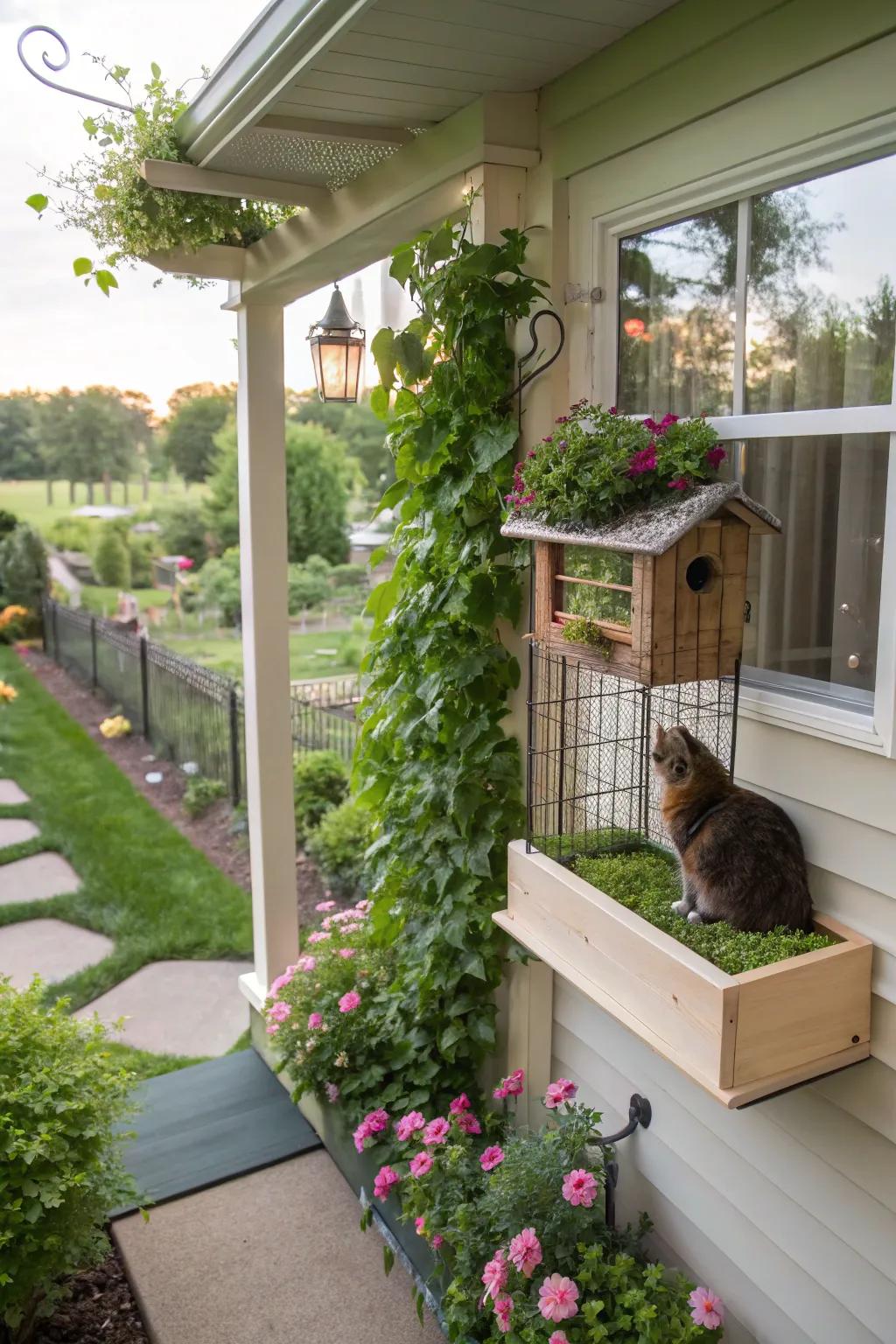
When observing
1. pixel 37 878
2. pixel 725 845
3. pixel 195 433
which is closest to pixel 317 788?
pixel 37 878

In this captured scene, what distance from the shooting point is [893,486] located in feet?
4.46

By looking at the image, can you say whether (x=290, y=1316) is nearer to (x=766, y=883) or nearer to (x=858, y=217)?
(x=766, y=883)

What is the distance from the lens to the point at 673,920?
1.59 m

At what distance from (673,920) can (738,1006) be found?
26 centimetres

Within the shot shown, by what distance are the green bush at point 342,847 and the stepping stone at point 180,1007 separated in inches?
26.9

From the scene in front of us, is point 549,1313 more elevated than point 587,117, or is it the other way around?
point 587,117

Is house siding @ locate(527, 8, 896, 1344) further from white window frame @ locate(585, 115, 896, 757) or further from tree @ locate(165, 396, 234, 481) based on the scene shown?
tree @ locate(165, 396, 234, 481)

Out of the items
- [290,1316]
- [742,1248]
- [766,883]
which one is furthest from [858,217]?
[290,1316]

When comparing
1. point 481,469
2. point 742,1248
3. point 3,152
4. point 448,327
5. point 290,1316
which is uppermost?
point 3,152

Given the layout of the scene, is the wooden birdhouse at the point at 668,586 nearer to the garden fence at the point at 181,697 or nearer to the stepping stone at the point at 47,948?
the stepping stone at the point at 47,948

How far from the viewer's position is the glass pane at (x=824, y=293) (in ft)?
4.59

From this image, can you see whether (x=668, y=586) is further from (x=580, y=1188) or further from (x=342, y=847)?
(x=342, y=847)

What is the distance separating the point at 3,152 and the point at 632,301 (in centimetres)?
532

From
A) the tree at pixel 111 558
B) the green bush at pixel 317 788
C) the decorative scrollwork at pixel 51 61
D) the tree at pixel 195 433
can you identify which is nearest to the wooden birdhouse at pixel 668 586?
the decorative scrollwork at pixel 51 61
